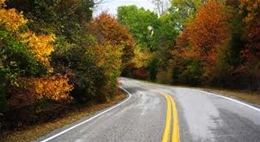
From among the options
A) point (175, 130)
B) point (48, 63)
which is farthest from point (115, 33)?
point (175, 130)

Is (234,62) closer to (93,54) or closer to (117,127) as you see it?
(93,54)

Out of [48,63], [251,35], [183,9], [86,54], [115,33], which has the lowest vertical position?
[48,63]

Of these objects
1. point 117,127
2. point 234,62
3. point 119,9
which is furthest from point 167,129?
point 119,9

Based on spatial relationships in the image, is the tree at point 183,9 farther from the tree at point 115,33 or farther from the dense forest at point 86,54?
the tree at point 115,33

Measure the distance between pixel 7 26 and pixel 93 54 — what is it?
10990mm

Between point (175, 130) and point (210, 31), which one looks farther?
point (210, 31)

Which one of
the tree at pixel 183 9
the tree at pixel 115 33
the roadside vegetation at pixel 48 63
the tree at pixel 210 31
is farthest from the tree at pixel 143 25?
the roadside vegetation at pixel 48 63

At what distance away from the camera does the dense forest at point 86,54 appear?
15305 millimetres

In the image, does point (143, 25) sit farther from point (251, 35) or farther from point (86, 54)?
point (86, 54)

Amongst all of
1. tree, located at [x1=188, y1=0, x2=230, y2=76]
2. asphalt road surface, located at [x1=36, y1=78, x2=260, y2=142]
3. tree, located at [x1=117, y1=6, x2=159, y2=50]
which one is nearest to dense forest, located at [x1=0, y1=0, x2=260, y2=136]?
tree, located at [x1=188, y1=0, x2=230, y2=76]

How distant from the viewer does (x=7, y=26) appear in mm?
14945

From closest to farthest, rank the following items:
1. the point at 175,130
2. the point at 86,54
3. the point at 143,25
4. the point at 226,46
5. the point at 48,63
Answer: the point at 175,130 < the point at 48,63 < the point at 86,54 < the point at 226,46 < the point at 143,25

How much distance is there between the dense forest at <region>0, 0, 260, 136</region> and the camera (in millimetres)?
15305

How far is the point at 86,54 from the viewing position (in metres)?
24.7
